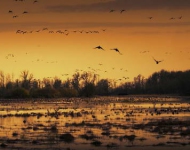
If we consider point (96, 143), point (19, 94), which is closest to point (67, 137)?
point (96, 143)

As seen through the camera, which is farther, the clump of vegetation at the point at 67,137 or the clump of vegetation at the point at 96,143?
the clump of vegetation at the point at 67,137

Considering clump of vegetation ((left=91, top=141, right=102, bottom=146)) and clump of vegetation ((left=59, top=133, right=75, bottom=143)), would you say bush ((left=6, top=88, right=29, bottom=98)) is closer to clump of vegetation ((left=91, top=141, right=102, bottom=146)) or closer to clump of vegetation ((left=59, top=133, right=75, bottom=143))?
clump of vegetation ((left=59, top=133, right=75, bottom=143))

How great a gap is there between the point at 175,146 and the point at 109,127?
34.7 feet

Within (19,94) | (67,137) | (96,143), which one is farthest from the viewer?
(19,94)

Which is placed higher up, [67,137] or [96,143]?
[67,137]

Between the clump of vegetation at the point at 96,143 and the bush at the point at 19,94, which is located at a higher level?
the bush at the point at 19,94

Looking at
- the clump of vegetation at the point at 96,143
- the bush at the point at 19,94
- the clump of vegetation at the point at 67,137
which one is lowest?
the clump of vegetation at the point at 96,143

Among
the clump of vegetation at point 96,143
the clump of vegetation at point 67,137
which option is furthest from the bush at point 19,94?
the clump of vegetation at point 96,143

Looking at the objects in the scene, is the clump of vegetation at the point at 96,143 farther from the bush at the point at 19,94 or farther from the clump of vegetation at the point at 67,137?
the bush at the point at 19,94

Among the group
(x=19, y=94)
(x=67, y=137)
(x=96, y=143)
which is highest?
(x=19, y=94)

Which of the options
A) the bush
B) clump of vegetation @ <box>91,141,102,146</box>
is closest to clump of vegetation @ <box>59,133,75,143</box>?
clump of vegetation @ <box>91,141,102,146</box>

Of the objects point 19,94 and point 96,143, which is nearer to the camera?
point 96,143

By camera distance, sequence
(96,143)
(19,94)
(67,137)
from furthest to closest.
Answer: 1. (19,94)
2. (67,137)
3. (96,143)

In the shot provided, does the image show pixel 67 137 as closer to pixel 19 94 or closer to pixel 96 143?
pixel 96 143
